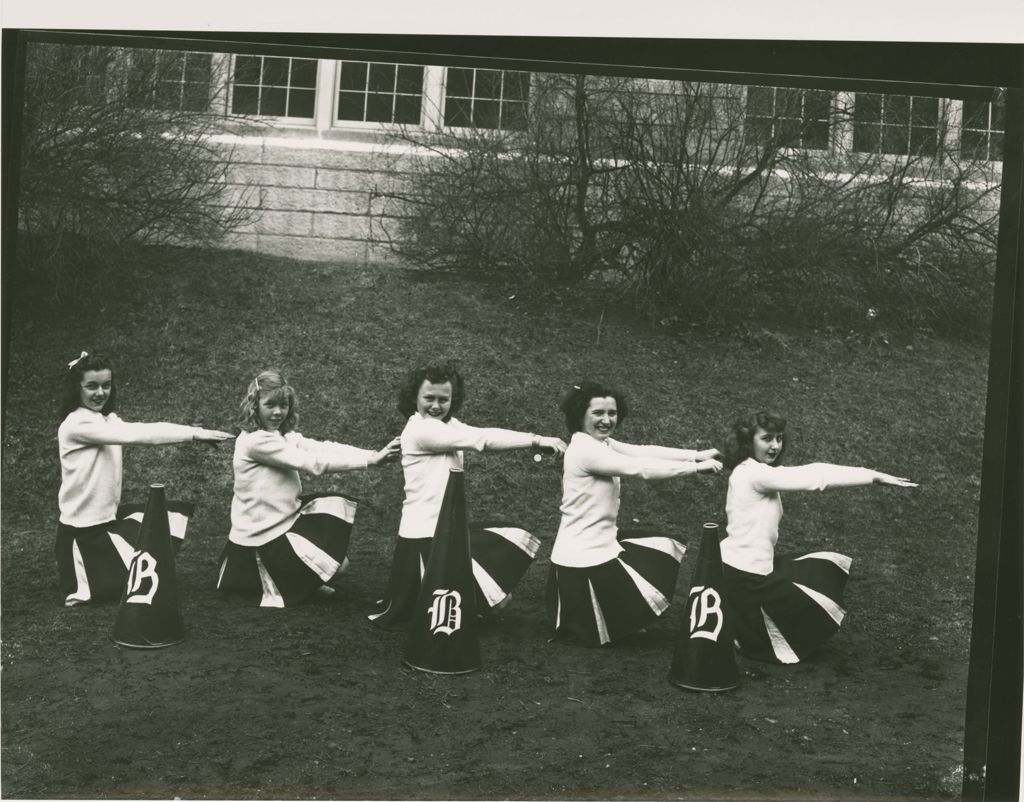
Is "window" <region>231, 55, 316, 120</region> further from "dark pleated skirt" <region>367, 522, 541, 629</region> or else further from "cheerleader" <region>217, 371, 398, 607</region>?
"dark pleated skirt" <region>367, 522, 541, 629</region>

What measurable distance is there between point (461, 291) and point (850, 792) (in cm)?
233

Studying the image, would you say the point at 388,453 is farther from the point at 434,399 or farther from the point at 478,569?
the point at 478,569

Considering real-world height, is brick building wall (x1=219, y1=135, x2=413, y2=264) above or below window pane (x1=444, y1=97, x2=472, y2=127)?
below

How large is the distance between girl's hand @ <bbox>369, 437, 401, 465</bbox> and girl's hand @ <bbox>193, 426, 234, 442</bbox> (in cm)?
56

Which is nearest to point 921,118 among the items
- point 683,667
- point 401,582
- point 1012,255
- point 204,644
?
point 1012,255

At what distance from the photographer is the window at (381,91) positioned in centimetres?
434

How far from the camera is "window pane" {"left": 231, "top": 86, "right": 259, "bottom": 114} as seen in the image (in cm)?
435

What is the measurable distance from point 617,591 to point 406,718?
0.89m

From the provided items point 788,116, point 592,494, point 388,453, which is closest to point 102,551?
point 388,453

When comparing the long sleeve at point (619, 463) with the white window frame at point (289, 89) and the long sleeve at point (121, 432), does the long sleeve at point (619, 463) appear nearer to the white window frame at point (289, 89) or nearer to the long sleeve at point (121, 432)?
the long sleeve at point (121, 432)

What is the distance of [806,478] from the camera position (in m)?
4.21

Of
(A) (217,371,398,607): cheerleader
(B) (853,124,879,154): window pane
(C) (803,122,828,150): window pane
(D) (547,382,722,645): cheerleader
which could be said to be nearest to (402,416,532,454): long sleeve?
(A) (217,371,398,607): cheerleader

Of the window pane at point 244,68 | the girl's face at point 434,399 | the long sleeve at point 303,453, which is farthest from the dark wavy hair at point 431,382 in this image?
the window pane at point 244,68

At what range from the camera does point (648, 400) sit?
169 inches
